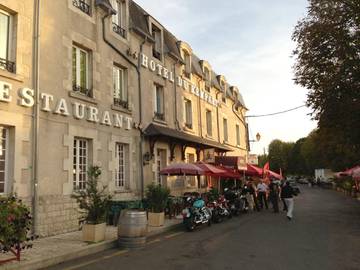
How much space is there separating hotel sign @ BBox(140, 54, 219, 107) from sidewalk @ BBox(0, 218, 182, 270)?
27.3ft

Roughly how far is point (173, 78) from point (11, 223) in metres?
14.7

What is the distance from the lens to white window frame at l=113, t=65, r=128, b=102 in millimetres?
16250

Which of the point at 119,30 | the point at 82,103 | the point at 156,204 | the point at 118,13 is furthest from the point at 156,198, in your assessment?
the point at 118,13

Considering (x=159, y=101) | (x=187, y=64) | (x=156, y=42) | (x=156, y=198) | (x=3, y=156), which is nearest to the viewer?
(x=3, y=156)

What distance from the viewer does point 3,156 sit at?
10836mm

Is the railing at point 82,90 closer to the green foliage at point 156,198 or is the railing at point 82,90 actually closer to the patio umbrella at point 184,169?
the green foliage at point 156,198

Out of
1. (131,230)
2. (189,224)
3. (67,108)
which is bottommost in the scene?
(189,224)

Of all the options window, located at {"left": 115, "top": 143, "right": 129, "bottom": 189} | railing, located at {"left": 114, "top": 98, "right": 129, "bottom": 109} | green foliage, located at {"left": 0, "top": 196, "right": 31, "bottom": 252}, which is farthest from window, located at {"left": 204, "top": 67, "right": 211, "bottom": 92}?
green foliage, located at {"left": 0, "top": 196, "right": 31, "bottom": 252}

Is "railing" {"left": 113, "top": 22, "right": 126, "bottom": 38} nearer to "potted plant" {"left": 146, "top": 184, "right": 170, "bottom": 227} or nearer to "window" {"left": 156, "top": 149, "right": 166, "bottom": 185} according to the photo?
"window" {"left": 156, "top": 149, "right": 166, "bottom": 185}

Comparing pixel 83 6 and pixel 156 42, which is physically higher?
pixel 156 42

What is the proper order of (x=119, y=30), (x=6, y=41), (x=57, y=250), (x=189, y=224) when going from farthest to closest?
(x=119, y=30) → (x=189, y=224) → (x=6, y=41) → (x=57, y=250)

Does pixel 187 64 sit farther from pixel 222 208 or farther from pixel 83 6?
pixel 83 6

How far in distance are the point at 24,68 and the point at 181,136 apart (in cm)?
906

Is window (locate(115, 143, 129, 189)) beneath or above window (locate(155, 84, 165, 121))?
beneath
